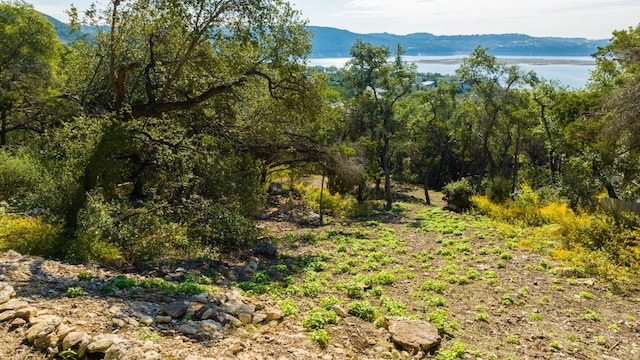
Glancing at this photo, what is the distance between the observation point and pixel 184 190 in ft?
39.9

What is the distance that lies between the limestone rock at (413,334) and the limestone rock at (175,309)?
123 inches

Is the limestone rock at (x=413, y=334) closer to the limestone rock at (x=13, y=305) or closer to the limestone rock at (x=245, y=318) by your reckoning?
the limestone rock at (x=245, y=318)

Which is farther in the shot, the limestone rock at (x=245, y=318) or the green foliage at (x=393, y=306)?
the green foliage at (x=393, y=306)

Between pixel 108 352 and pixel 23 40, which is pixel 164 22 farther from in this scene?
pixel 23 40

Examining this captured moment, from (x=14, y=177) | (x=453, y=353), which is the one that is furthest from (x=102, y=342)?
(x=14, y=177)

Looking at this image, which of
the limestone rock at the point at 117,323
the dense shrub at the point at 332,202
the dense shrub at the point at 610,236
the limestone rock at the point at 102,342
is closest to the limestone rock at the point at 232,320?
the limestone rock at the point at 117,323

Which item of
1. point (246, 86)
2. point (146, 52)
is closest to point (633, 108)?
point (246, 86)

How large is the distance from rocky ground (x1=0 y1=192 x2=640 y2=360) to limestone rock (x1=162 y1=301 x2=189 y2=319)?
0.01 m

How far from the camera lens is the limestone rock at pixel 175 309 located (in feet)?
19.4

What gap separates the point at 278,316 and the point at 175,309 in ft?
5.09

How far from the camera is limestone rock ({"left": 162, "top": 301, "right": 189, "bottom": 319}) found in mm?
5923

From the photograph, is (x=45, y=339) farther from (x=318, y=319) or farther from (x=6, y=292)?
(x=318, y=319)

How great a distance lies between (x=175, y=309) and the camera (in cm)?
604

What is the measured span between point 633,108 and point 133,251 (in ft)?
38.4
